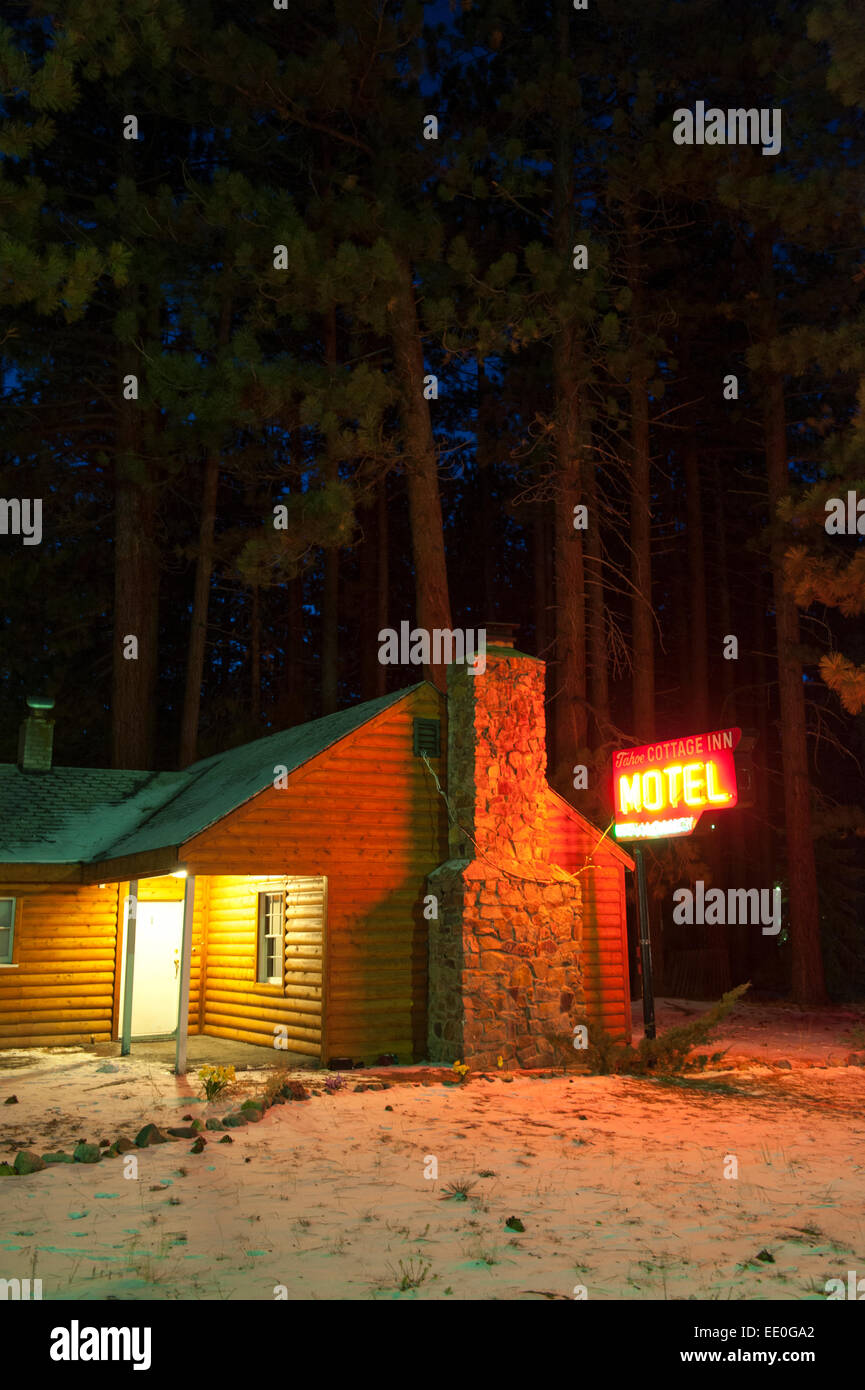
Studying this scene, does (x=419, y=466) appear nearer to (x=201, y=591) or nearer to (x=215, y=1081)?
(x=201, y=591)

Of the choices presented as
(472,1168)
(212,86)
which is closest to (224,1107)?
(472,1168)

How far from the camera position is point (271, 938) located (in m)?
16.5

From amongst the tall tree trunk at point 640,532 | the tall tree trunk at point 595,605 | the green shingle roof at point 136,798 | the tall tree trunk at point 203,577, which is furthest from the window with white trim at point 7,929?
the tall tree trunk at point 640,532

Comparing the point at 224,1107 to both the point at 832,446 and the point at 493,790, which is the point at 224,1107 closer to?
the point at 493,790

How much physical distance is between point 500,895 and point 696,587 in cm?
1754

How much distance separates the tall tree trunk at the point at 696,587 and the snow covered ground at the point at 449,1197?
60.5ft

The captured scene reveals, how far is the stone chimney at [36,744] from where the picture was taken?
19.5 metres

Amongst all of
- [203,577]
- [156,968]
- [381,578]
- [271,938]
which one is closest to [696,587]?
[381,578]

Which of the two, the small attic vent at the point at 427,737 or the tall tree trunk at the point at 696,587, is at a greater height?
the tall tree trunk at the point at 696,587

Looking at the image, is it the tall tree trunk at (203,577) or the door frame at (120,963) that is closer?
the door frame at (120,963)

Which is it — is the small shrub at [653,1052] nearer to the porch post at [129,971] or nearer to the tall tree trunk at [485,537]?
the porch post at [129,971]

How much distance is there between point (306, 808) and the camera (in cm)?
1462

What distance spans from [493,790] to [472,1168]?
697cm

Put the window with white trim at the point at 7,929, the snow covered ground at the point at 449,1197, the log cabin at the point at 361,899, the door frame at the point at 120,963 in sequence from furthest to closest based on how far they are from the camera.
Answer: the door frame at the point at 120,963 → the window with white trim at the point at 7,929 → the log cabin at the point at 361,899 → the snow covered ground at the point at 449,1197
